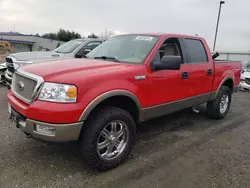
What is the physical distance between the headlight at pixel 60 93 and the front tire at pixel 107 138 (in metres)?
0.42

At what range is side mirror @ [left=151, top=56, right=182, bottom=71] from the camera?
316cm

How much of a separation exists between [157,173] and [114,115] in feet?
3.16

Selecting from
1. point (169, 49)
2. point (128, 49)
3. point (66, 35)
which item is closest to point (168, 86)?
point (169, 49)

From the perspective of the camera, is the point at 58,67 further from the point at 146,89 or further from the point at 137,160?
the point at 137,160

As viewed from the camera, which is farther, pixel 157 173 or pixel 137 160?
pixel 137 160

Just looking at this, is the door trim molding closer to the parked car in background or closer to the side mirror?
the side mirror

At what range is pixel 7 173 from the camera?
110 inches

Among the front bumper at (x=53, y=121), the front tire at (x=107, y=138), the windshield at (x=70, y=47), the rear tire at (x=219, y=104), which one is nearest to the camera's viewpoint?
the front bumper at (x=53, y=121)

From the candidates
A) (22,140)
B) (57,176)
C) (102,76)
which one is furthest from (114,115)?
(22,140)

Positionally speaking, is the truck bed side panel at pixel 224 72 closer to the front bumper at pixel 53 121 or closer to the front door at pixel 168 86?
the front door at pixel 168 86

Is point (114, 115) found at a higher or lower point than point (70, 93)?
lower

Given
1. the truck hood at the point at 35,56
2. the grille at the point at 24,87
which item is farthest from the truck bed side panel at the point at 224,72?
the truck hood at the point at 35,56

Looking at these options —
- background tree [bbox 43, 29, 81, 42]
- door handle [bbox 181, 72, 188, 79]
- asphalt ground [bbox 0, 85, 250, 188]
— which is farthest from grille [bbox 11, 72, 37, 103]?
background tree [bbox 43, 29, 81, 42]

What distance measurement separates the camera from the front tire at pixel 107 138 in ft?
8.93
